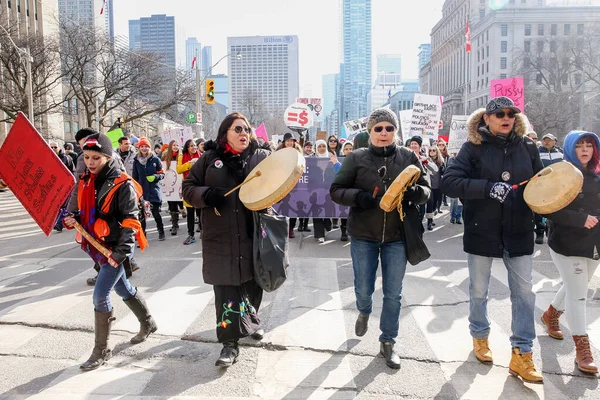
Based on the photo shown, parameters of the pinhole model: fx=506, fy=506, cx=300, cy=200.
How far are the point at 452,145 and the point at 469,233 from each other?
12.5 m

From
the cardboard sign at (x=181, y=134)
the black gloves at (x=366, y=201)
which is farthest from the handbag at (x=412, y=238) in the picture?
the cardboard sign at (x=181, y=134)

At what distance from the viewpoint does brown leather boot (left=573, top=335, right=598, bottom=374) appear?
386 cm

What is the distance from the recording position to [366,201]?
13.1 feet

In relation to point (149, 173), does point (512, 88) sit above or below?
above

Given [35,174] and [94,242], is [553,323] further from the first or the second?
[35,174]

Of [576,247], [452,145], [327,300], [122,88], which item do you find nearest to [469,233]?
[576,247]

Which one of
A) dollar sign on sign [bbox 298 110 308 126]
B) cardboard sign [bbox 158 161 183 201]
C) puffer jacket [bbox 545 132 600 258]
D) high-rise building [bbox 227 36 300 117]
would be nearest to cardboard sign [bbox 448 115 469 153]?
Result: dollar sign on sign [bbox 298 110 308 126]

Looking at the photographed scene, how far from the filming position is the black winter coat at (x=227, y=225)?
3.99 m

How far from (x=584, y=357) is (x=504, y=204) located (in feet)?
4.46

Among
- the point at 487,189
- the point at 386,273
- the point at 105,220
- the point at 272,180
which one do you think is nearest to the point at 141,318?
the point at 105,220

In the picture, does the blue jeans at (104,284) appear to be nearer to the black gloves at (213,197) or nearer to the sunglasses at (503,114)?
the black gloves at (213,197)

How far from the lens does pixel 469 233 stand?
4035mm

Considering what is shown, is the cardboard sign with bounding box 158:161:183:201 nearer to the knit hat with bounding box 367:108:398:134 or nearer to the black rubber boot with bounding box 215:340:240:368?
the black rubber boot with bounding box 215:340:240:368

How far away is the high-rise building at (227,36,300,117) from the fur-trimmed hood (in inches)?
4431
